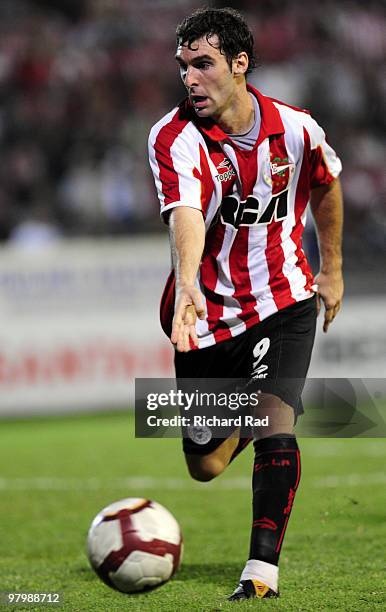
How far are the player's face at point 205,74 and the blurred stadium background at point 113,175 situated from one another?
282 inches

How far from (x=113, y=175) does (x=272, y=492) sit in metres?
9.47

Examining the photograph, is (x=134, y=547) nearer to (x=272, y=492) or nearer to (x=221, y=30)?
(x=272, y=492)

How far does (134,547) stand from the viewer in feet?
14.5

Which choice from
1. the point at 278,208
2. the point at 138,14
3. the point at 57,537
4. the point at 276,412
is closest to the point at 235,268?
the point at 278,208

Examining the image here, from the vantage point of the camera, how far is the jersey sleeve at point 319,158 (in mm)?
4582

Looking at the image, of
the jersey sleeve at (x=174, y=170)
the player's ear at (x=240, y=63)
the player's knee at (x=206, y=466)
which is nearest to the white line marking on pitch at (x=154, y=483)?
the player's knee at (x=206, y=466)

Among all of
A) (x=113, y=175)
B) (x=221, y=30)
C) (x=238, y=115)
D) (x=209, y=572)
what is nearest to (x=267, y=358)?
(x=238, y=115)

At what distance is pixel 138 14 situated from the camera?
1520 cm

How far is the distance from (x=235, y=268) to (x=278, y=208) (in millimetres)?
300

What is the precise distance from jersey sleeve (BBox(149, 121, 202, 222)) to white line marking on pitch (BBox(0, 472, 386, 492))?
138 inches

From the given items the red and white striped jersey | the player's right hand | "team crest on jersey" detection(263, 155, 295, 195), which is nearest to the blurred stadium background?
the red and white striped jersey

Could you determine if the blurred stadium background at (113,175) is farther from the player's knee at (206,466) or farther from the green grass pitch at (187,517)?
the player's knee at (206,466)

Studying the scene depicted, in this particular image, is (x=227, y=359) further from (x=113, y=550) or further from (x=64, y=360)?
(x=64, y=360)

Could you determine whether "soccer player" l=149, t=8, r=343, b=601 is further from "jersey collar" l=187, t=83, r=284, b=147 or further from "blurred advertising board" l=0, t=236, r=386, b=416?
"blurred advertising board" l=0, t=236, r=386, b=416
